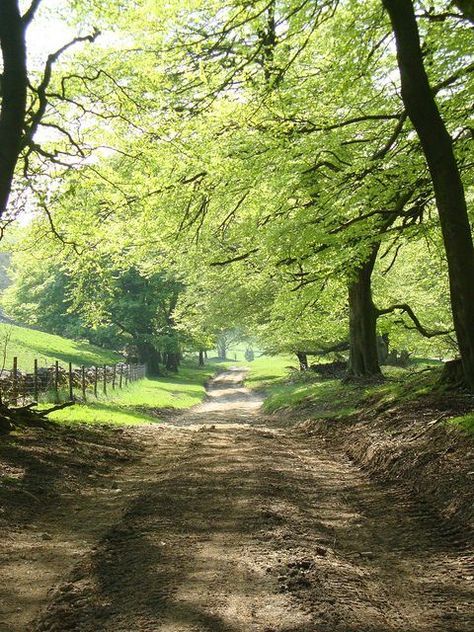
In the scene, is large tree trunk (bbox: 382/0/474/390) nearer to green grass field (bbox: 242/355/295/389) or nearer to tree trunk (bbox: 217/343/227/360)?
green grass field (bbox: 242/355/295/389)

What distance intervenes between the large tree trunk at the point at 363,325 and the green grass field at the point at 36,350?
1518 cm

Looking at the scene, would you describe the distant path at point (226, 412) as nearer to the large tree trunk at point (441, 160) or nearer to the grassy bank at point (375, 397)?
the grassy bank at point (375, 397)

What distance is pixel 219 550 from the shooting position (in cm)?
500

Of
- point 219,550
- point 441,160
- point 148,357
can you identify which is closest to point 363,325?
point 441,160

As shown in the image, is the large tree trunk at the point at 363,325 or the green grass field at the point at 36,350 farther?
the green grass field at the point at 36,350

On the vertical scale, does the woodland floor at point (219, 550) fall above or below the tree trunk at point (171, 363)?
below

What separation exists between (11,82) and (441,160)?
744 cm

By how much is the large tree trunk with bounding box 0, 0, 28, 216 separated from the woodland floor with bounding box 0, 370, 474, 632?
5104mm

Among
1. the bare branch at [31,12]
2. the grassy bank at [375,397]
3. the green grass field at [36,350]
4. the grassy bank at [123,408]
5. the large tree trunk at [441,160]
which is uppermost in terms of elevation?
the bare branch at [31,12]

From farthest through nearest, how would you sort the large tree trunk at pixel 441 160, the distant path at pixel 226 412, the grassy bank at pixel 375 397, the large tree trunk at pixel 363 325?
the distant path at pixel 226 412 → the large tree trunk at pixel 363 325 → the grassy bank at pixel 375 397 → the large tree trunk at pixel 441 160

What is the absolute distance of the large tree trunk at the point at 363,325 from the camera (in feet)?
62.0

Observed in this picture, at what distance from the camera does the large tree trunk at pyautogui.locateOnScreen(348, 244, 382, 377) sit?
18891mm

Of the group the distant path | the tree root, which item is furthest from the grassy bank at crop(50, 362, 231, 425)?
the tree root

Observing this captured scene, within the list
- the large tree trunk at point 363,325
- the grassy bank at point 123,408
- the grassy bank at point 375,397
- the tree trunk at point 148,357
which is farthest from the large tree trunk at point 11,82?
the tree trunk at point 148,357
